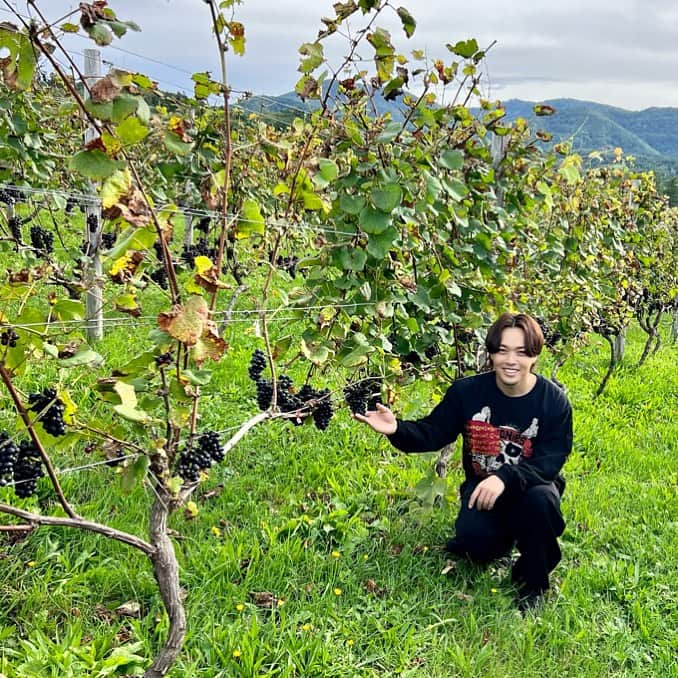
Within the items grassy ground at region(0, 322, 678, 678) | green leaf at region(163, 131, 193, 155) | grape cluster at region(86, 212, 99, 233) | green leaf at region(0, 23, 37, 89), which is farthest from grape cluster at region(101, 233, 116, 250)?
green leaf at region(0, 23, 37, 89)

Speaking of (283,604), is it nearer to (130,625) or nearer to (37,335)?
(130,625)

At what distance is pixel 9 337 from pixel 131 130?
22.8 inches

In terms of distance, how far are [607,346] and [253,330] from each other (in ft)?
19.5

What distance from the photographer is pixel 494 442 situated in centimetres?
260

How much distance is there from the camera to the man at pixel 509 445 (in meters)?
2.44

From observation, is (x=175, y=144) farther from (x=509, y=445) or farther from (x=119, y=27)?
(x=509, y=445)

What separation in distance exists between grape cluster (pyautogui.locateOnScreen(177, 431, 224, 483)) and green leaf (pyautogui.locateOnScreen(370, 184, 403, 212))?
90 centimetres

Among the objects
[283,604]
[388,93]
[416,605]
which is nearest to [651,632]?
[416,605]

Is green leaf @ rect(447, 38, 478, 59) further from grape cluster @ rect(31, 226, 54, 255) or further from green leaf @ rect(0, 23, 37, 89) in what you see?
grape cluster @ rect(31, 226, 54, 255)

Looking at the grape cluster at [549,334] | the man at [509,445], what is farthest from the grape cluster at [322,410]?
the grape cluster at [549,334]

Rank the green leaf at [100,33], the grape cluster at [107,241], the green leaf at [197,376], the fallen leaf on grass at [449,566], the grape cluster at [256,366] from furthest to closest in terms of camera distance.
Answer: the grape cluster at [107,241]
the fallen leaf on grass at [449,566]
the grape cluster at [256,366]
the green leaf at [197,376]
the green leaf at [100,33]

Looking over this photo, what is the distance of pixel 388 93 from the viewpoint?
91.0 inches

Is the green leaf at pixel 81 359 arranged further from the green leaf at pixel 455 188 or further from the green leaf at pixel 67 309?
the green leaf at pixel 455 188

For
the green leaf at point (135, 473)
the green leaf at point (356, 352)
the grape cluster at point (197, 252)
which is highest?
the green leaf at point (356, 352)
